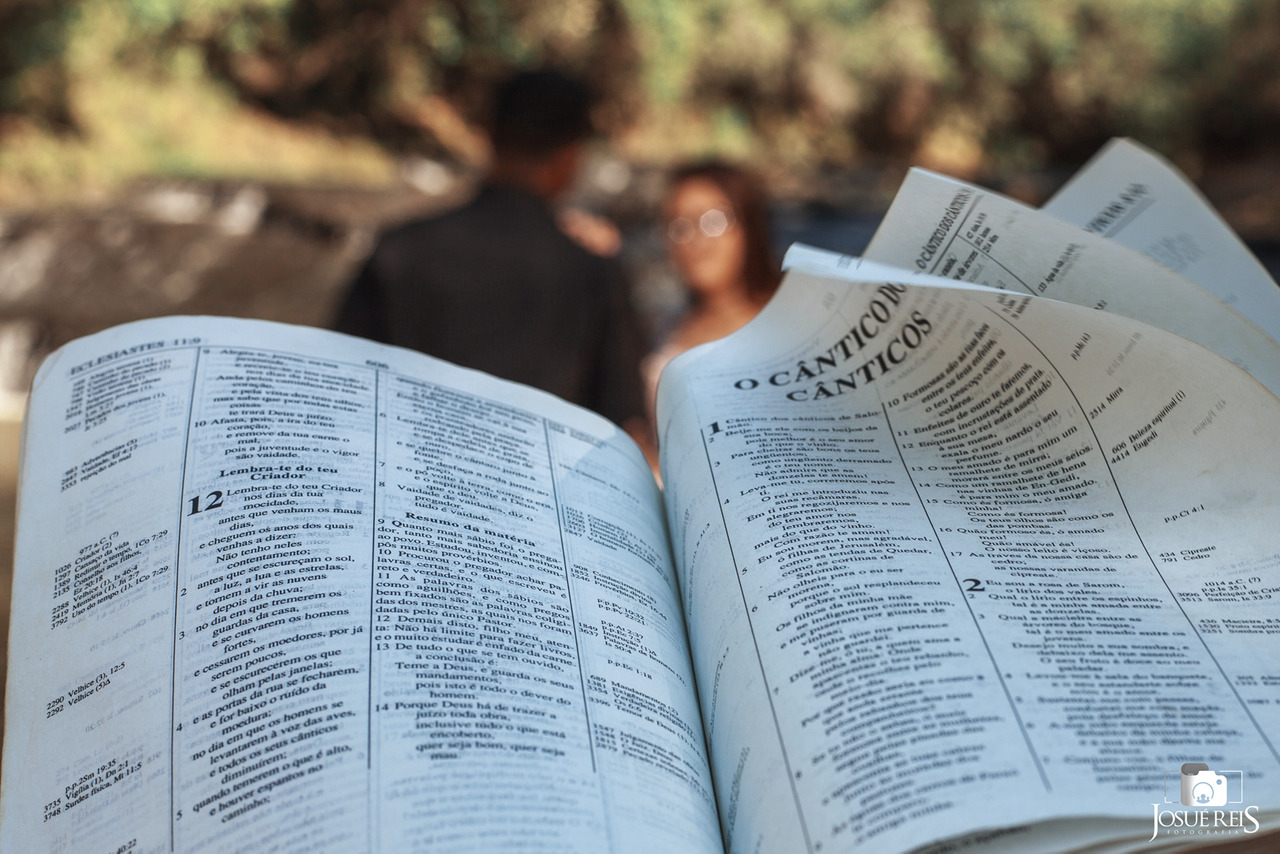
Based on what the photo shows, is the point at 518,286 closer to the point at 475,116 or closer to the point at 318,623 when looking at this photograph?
the point at 318,623

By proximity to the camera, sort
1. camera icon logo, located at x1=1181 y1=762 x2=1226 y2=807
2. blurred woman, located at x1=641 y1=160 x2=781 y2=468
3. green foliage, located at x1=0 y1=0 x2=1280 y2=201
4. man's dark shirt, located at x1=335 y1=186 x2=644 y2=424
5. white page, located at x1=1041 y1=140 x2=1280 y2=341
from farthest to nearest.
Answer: green foliage, located at x1=0 y1=0 x2=1280 y2=201 < blurred woman, located at x1=641 y1=160 x2=781 y2=468 < man's dark shirt, located at x1=335 y1=186 x2=644 y2=424 < white page, located at x1=1041 y1=140 x2=1280 y2=341 < camera icon logo, located at x1=1181 y1=762 x2=1226 y2=807

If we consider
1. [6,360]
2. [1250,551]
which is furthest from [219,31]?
[1250,551]

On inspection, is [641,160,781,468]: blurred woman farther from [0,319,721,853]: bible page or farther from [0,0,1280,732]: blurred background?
[0,0,1280,732]: blurred background

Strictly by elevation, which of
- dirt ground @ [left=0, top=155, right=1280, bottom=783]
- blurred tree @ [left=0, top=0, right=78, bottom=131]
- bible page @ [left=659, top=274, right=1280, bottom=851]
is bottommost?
bible page @ [left=659, top=274, right=1280, bottom=851]

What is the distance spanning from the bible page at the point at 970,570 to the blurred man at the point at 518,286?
759 millimetres

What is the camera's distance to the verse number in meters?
0.35

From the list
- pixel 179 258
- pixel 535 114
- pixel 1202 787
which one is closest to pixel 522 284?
pixel 535 114

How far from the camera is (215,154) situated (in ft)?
13.7

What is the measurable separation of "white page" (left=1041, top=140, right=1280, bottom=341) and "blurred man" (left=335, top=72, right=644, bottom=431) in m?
0.79

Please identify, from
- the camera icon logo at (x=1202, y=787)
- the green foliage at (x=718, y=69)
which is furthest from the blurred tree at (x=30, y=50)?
the camera icon logo at (x=1202, y=787)

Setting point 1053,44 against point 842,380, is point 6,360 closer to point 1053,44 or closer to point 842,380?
point 842,380

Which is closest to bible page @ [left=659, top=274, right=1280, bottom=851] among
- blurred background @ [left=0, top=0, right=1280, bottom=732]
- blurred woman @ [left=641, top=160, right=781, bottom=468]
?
blurred woman @ [left=641, top=160, right=781, bottom=468]

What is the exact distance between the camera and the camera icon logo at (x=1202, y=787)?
283 millimetres

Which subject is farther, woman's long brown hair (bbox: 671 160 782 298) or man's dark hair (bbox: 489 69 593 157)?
woman's long brown hair (bbox: 671 160 782 298)
